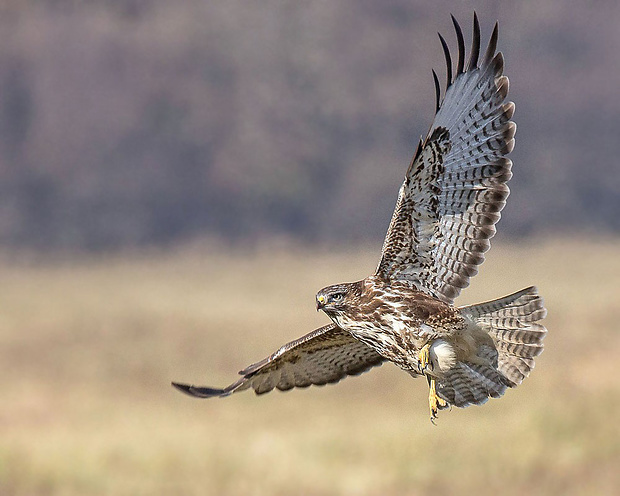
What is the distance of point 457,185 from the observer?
18.4ft

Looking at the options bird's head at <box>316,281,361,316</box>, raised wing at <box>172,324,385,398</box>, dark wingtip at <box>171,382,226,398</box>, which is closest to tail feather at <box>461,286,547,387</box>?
bird's head at <box>316,281,361,316</box>

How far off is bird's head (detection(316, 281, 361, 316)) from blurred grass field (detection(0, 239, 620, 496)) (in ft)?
34.9

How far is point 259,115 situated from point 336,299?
1225 inches

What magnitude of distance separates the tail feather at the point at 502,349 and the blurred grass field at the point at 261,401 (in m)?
10.0

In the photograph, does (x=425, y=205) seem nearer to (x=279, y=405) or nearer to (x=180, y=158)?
(x=279, y=405)

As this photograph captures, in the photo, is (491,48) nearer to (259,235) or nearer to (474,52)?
(474,52)

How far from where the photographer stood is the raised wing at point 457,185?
5.57 m

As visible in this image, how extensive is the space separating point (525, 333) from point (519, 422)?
12.1 metres

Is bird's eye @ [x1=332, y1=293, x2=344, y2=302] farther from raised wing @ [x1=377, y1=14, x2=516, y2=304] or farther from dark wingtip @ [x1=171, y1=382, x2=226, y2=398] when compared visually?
dark wingtip @ [x1=171, y1=382, x2=226, y2=398]

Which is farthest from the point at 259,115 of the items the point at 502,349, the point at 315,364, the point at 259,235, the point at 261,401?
the point at 502,349

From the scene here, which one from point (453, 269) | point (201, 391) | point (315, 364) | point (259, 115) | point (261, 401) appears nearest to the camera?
point (453, 269)

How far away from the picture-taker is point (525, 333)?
576 centimetres

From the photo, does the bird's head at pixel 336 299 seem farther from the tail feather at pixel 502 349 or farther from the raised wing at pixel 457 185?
the tail feather at pixel 502 349

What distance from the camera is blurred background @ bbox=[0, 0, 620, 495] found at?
16.9 metres
